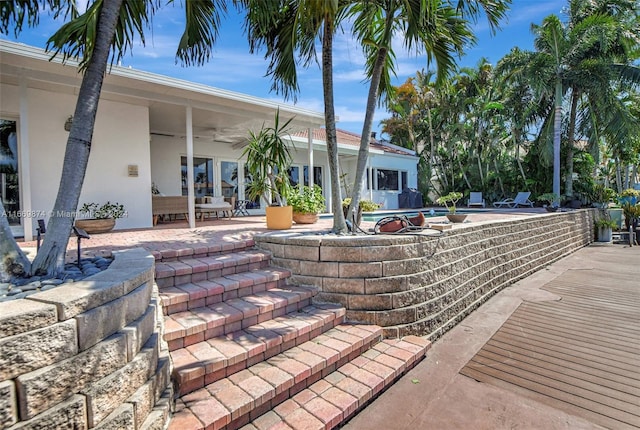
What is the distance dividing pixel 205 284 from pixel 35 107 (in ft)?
19.4

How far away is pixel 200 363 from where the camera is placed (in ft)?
8.20

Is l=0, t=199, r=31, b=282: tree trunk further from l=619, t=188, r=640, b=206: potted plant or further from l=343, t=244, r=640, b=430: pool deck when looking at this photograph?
l=619, t=188, r=640, b=206: potted plant

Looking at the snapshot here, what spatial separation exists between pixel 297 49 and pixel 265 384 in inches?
178

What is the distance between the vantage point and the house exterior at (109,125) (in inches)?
218

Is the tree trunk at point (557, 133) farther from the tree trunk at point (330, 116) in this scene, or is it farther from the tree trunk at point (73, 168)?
the tree trunk at point (73, 168)

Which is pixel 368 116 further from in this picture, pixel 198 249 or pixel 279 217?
pixel 198 249

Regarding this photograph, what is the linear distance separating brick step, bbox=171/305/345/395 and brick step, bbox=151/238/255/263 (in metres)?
1.41

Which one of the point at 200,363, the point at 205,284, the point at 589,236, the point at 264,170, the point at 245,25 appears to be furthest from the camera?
the point at 589,236

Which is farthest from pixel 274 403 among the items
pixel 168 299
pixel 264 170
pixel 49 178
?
pixel 49 178

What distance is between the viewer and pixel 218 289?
343 cm

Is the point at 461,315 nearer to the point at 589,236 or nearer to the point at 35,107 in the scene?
the point at 35,107

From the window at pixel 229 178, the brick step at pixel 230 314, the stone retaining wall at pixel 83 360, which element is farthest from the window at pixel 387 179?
the stone retaining wall at pixel 83 360

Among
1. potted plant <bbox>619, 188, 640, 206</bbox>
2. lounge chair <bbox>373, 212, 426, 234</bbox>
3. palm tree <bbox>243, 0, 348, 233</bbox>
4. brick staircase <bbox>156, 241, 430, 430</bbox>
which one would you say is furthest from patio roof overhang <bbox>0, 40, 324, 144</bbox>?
potted plant <bbox>619, 188, 640, 206</bbox>

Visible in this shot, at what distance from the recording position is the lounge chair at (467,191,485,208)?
56.3 ft
